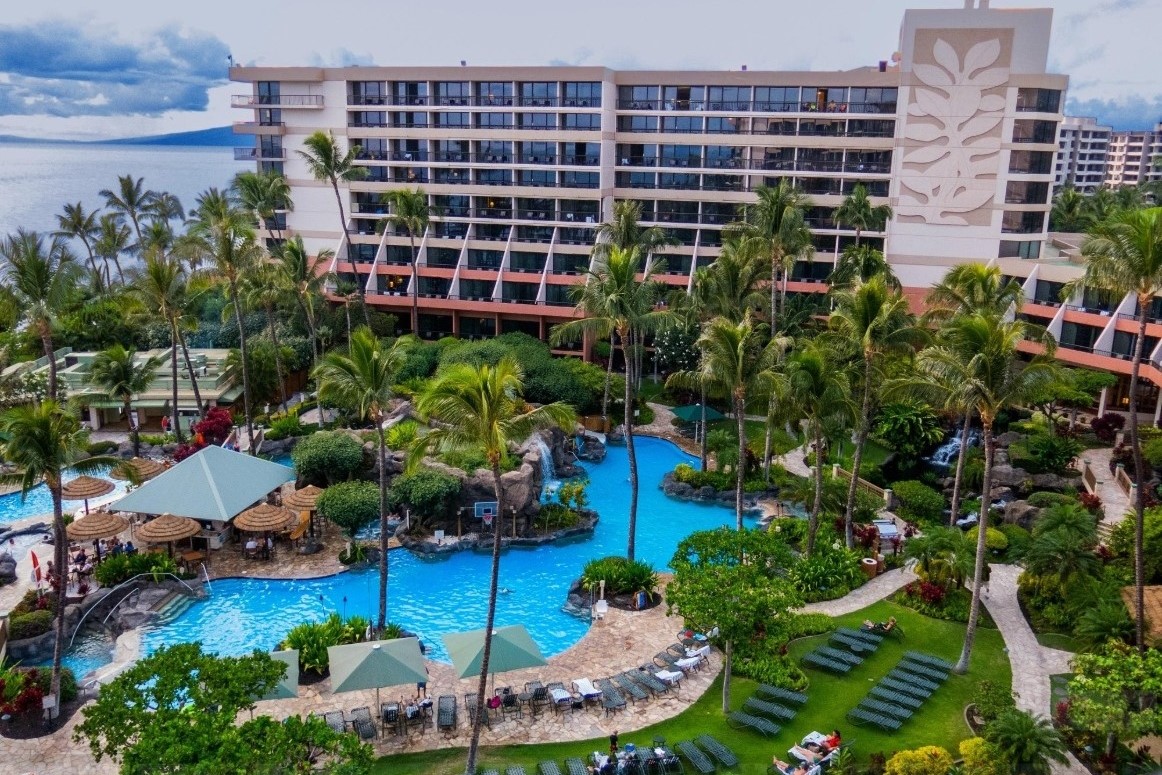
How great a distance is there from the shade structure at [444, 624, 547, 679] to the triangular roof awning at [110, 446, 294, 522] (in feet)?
43.7

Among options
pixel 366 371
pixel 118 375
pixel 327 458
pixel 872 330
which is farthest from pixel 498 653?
pixel 118 375

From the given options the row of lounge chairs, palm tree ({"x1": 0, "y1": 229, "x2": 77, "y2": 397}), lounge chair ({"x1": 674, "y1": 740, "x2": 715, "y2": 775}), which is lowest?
lounge chair ({"x1": 674, "y1": 740, "x2": 715, "y2": 775})

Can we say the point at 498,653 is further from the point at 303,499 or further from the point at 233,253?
the point at 233,253

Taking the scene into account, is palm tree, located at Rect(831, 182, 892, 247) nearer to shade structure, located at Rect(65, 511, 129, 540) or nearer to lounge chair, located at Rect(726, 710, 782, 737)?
lounge chair, located at Rect(726, 710, 782, 737)

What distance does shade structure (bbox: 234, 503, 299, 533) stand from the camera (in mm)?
33375

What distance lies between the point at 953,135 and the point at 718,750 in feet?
161

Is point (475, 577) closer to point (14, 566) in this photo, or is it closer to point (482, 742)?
point (482, 742)

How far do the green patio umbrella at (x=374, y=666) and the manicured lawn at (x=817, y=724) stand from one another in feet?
6.32

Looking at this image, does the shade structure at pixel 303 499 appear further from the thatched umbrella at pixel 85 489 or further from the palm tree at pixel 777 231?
the palm tree at pixel 777 231

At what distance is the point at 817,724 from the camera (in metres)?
23.4

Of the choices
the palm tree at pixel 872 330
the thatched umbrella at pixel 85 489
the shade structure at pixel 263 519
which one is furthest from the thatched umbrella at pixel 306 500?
the palm tree at pixel 872 330

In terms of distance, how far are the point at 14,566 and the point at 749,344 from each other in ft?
91.6

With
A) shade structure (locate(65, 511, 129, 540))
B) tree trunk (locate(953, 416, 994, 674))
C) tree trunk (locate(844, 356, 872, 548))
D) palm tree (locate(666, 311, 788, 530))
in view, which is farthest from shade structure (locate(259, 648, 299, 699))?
tree trunk (locate(844, 356, 872, 548))

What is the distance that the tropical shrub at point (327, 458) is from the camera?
37094mm
